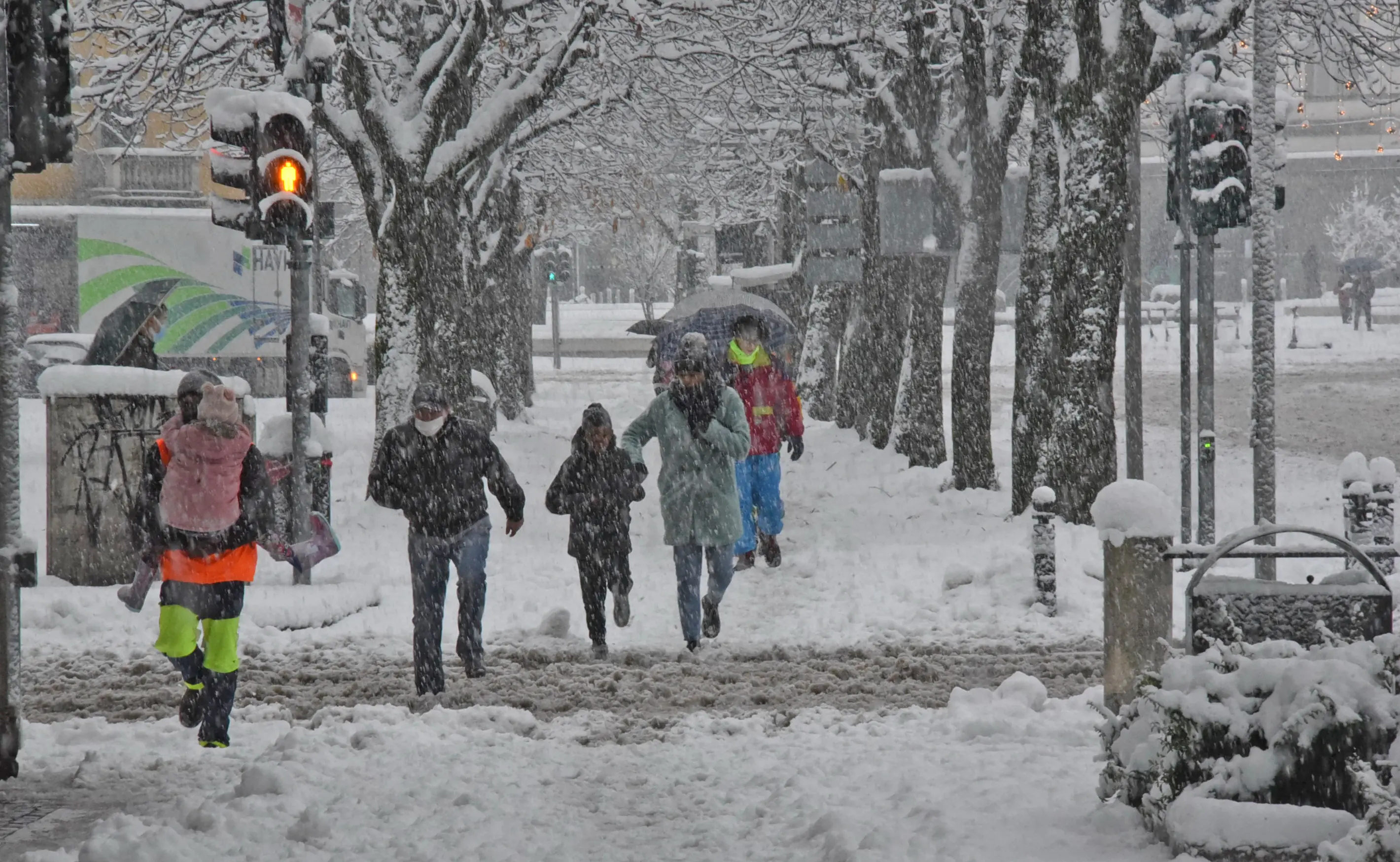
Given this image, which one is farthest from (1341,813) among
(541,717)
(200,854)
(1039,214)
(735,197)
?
(735,197)

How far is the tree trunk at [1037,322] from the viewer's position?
13.3m

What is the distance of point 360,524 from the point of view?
1518 centimetres

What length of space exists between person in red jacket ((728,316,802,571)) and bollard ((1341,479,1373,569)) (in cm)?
404

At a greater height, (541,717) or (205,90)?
(205,90)

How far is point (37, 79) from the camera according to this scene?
6480 millimetres

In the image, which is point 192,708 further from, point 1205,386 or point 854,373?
point 854,373

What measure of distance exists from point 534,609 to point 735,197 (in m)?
22.7

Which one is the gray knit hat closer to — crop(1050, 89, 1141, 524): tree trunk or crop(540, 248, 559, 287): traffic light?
crop(1050, 89, 1141, 524): tree trunk

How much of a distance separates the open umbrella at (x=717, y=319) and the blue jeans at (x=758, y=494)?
10109mm

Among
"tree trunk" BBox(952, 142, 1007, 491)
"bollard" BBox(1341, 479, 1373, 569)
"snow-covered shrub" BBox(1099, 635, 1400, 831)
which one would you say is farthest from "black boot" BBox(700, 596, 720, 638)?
"tree trunk" BBox(952, 142, 1007, 491)

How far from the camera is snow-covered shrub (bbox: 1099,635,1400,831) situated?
4605 mm

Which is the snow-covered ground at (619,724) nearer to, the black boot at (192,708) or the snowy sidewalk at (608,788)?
the snowy sidewalk at (608,788)

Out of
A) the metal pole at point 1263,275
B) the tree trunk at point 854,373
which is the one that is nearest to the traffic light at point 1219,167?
the metal pole at point 1263,275

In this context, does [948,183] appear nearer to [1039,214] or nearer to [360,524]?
[1039,214]
